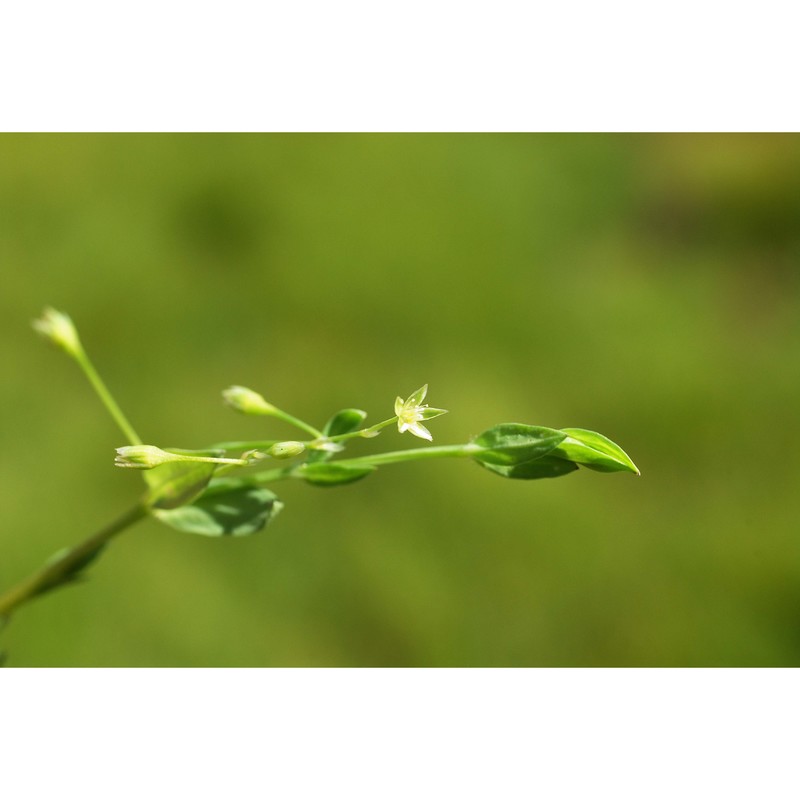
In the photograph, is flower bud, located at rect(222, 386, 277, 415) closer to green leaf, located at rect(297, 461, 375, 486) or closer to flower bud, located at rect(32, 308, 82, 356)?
green leaf, located at rect(297, 461, 375, 486)

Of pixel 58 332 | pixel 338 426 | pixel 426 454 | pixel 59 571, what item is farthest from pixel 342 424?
pixel 58 332

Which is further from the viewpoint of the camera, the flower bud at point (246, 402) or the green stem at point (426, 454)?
the flower bud at point (246, 402)

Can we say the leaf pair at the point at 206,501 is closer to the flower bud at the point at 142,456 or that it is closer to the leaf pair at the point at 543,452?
the flower bud at the point at 142,456

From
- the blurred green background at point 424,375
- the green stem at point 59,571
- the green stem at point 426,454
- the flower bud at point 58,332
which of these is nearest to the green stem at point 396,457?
the green stem at point 426,454

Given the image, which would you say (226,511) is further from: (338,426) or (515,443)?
(515,443)

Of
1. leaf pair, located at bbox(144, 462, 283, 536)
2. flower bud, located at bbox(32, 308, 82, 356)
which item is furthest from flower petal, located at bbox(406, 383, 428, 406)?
flower bud, located at bbox(32, 308, 82, 356)
